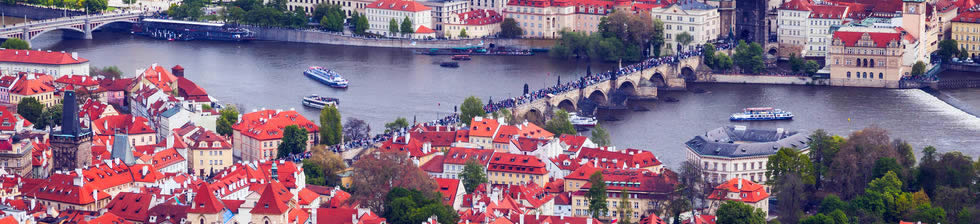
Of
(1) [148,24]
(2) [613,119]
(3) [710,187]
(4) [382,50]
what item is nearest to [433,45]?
(4) [382,50]

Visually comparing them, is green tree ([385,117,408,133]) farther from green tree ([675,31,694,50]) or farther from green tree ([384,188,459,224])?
green tree ([675,31,694,50])

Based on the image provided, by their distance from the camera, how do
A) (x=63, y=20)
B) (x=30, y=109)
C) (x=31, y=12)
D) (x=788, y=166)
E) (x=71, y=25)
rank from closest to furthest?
1. (x=788, y=166)
2. (x=30, y=109)
3. (x=71, y=25)
4. (x=63, y=20)
5. (x=31, y=12)

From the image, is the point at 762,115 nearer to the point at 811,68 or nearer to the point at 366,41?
the point at 811,68

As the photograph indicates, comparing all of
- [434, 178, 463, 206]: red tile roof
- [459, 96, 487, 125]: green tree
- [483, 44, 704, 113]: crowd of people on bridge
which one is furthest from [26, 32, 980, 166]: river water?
[434, 178, 463, 206]: red tile roof

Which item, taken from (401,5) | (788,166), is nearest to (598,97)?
(401,5)

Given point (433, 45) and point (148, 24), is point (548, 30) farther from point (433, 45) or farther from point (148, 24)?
point (148, 24)
